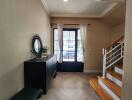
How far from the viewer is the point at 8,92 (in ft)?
7.73

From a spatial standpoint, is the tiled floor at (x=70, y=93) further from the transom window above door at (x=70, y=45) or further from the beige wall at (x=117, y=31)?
the beige wall at (x=117, y=31)

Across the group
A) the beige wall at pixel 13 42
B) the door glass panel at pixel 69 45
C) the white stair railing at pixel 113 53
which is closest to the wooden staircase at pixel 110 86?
the white stair railing at pixel 113 53

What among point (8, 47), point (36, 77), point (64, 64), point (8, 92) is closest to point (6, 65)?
point (8, 47)

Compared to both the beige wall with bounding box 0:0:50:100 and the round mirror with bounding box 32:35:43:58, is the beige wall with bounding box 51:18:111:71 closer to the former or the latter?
the round mirror with bounding box 32:35:43:58

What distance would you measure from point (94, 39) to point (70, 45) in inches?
45.7

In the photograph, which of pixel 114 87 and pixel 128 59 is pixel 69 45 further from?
pixel 128 59

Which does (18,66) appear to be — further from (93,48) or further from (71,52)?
(93,48)

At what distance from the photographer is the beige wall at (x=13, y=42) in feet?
7.17

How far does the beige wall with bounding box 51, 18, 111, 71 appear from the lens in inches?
254

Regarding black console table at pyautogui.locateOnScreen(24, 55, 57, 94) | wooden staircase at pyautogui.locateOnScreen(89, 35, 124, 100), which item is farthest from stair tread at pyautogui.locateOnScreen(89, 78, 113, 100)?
black console table at pyautogui.locateOnScreen(24, 55, 57, 94)

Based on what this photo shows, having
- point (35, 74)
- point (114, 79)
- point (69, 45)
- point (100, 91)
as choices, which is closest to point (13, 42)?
point (35, 74)

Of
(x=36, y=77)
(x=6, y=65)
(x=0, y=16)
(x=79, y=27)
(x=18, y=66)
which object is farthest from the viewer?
(x=79, y=27)

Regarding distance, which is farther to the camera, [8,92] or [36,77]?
[36,77]

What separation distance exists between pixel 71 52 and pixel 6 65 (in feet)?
14.7
